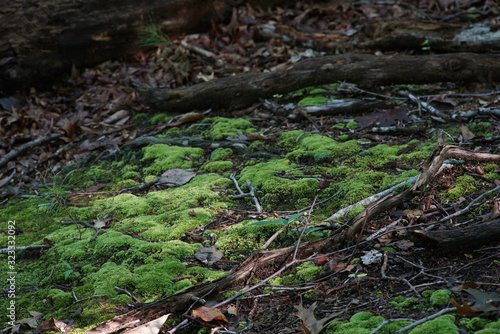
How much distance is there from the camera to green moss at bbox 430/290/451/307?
7.38ft

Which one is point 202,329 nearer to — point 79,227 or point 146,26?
point 79,227

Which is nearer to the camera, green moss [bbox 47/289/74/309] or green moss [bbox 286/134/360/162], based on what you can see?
green moss [bbox 47/289/74/309]

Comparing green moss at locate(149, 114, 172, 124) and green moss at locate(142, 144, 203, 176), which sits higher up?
green moss at locate(149, 114, 172, 124)

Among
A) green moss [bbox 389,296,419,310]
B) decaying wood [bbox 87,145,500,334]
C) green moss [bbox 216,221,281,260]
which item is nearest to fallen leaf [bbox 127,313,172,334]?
decaying wood [bbox 87,145,500,334]

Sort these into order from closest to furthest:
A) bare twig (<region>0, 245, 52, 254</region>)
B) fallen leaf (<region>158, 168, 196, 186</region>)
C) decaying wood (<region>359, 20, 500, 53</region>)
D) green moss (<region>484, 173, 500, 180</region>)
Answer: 1. green moss (<region>484, 173, 500, 180</region>)
2. bare twig (<region>0, 245, 52, 254</region>)
3. fallen leaf (<region>158, 168, 196, 186</region>)
4. decaying wood (<region>359, 20, 500, 53</region>)

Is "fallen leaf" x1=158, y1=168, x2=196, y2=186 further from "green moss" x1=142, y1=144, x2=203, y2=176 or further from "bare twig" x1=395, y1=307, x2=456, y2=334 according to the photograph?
"bare twig" x1=395, y1=307, x2=456, y2=334

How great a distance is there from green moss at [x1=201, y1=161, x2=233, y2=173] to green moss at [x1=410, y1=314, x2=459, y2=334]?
9.24 ft

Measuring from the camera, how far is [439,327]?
81.3 inches

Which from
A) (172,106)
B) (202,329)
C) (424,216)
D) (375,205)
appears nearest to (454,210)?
(424,216)

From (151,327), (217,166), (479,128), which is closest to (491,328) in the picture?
(151,327)

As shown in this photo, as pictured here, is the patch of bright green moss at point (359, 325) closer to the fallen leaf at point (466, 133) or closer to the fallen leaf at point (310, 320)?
the fallen leaf at point (310, 320)

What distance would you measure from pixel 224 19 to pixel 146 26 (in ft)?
4.92

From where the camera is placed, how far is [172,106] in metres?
6.16

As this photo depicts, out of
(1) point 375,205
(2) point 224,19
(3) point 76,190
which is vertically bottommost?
(3) point 76,190
